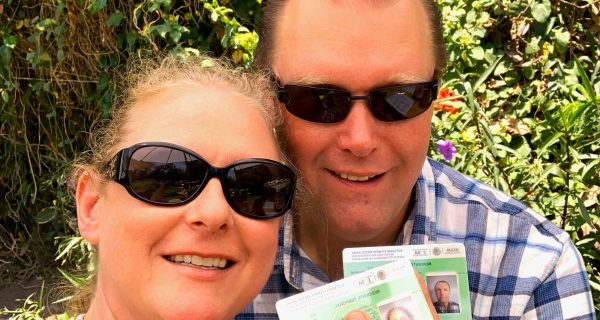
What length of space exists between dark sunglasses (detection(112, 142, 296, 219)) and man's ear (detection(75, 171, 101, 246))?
0.11 m

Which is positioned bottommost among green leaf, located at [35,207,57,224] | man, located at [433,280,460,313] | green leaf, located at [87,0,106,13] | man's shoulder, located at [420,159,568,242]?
green leaf, located at [35,207,57,224]

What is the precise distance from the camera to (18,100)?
4.85 metres

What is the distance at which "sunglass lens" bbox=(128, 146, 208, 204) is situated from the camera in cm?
142

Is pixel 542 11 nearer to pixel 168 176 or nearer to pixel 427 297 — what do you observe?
pixel 427 297

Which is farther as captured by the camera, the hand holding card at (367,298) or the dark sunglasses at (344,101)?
the dark sunglasses at (344,101)

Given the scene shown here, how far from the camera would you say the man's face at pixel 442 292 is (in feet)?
6.06

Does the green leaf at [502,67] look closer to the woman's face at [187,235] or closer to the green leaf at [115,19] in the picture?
the green leaf at [115,19]

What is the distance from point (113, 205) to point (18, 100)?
3713 mm

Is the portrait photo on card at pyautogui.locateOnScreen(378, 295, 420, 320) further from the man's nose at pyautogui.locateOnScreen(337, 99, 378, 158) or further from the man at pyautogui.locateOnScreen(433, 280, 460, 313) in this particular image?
the man's nose at pyautogui.locateOnScreen(337, 99, 378, 158)

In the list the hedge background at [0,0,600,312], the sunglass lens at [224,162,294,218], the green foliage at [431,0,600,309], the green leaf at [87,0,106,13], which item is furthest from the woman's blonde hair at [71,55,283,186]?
the green leaf at [87,0,106,13]

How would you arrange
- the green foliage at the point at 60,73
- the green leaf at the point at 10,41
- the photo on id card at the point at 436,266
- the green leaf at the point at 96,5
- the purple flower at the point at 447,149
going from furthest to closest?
the green leaf at the point at 10,41, the green foliage at the point at 60,73, the green leaf at the point at 96,5, the purple flower at the point at 447,149, the photo on id card at the point at 436,266

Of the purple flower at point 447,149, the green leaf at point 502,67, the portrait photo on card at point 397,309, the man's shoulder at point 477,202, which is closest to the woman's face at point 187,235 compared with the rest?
the portrait photo on card at point 397,309

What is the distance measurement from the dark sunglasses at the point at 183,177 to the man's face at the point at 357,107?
1.59ft

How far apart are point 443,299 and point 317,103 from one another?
1.95 ft
